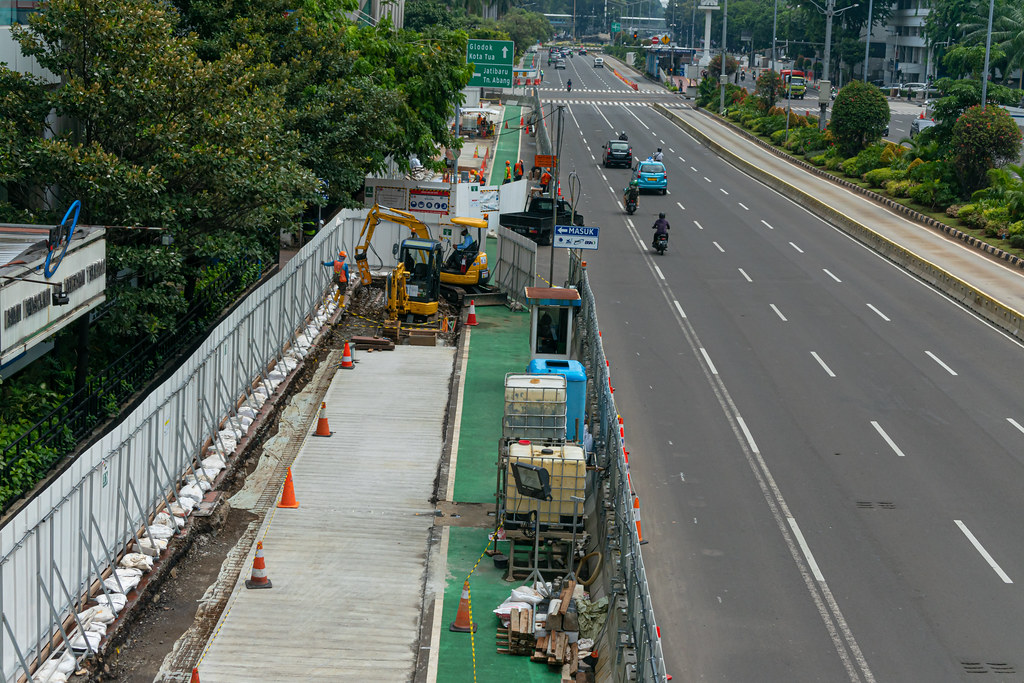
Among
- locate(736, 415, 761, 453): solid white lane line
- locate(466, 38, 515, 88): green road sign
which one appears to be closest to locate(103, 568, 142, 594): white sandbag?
locate(736, 415, 761, 453): solid white lane line

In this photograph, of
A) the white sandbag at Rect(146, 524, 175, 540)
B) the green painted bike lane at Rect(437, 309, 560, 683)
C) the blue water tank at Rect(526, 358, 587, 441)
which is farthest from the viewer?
the blue water tank at Rect(526, 358, 587, 441)

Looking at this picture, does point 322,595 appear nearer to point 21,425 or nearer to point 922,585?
point 21,425

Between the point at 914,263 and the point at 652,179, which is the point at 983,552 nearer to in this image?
the point at 914,263

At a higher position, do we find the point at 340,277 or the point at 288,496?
the point at 340,277

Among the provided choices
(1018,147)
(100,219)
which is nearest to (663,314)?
(100,219)

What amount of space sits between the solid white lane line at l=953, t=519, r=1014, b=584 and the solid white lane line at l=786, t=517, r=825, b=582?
8.33ft

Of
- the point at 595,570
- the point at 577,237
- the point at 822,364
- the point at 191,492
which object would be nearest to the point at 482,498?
the point at 595,570

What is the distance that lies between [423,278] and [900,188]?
3045 centimetres

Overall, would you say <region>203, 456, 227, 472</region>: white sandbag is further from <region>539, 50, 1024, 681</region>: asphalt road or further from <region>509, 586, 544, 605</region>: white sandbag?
<region>539, 50, 1024, 681</region>: asphalt road

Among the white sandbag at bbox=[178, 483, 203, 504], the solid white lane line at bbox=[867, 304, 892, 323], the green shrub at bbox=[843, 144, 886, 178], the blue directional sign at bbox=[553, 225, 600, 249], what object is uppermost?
the green shrub at bbox=[843, 144, 886, 178]

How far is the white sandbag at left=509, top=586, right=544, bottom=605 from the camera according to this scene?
637 inches

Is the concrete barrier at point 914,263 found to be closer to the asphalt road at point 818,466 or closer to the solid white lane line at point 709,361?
the asphalt road at point 818,466

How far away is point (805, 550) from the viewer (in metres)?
18.0

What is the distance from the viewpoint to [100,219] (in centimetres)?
2130
